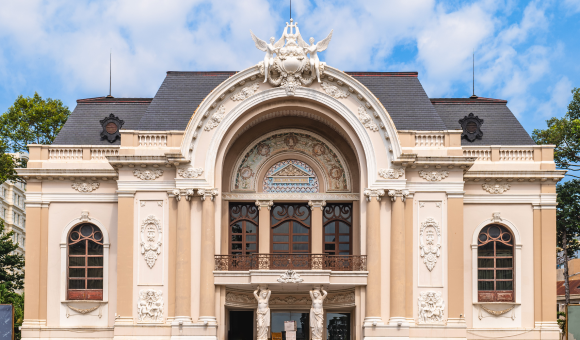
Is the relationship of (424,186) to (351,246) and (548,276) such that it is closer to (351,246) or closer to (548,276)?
(351,246)

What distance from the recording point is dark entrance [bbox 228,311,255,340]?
110 feet

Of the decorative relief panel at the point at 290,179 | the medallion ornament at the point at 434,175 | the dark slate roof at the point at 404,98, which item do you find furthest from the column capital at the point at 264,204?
the medallion ornament at the point at 434,175

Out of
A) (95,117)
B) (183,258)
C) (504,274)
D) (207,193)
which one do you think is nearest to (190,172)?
(207,193)

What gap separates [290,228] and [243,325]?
15.0ft

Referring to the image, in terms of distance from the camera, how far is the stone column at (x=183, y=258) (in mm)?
30656

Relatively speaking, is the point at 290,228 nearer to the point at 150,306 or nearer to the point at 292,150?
the point at 292,150

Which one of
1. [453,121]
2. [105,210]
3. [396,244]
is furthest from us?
[453,121]

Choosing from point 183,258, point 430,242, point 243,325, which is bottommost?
point 243,325

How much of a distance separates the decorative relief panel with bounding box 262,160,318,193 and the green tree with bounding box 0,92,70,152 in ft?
56.9

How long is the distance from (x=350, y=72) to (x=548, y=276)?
41.1ft

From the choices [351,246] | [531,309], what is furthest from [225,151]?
[531,309]

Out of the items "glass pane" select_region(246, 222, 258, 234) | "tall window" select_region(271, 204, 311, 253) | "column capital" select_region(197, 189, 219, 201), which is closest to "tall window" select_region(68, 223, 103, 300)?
"column capital" select_region(197, 189, 219, 201)

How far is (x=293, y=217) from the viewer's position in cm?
3403

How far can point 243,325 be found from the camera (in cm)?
3375
